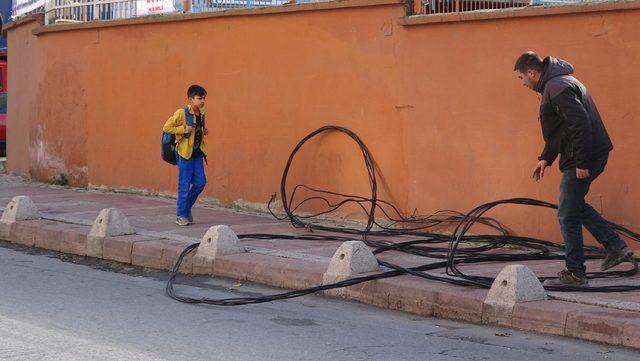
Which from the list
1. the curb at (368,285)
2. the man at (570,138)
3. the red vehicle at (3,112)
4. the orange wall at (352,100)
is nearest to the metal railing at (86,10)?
the orange wall at (352,100)

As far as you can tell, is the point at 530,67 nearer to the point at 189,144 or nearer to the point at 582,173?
the point at 582,173

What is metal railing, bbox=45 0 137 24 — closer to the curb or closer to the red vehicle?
the curb

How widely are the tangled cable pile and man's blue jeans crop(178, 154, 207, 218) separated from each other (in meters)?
1.08

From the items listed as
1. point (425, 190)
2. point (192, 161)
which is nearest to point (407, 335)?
point (425, 190)

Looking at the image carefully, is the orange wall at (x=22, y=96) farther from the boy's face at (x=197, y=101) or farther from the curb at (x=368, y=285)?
the boy's face at (x=197, y=101)

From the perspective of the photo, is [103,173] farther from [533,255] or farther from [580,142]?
[580,142]

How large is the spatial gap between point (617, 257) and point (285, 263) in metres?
2.77

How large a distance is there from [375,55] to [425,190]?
1654mm

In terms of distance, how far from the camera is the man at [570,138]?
7520 millimetres

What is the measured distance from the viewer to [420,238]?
10.7 m

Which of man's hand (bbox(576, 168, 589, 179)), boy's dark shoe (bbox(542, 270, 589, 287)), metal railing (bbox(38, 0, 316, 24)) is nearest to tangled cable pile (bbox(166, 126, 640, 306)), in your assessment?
boy's dark shoe (bbox(542, 270, 589, 287))

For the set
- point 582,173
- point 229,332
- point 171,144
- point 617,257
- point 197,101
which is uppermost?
point 197,101

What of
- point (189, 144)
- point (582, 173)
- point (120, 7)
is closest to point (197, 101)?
point (189, 144)

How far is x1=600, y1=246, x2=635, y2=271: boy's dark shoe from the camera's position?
813cm
